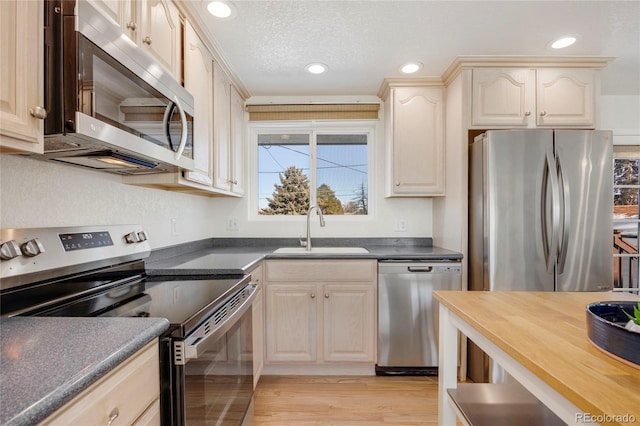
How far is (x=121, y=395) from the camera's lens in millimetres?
674

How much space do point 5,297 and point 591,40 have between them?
126 inches

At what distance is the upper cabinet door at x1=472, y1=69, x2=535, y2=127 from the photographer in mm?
2201

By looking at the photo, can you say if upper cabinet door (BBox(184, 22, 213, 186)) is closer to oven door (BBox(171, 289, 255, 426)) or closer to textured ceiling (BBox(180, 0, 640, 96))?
textured ceiling (BBox(180, 0, 640, 96))

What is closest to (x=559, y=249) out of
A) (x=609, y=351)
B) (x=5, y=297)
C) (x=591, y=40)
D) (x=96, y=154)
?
(x=591, y=40)

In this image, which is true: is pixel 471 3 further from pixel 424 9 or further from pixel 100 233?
pixel 100 233

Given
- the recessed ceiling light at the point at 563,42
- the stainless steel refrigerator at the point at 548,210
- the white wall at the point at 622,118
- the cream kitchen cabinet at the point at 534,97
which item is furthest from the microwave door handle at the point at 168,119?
the white wall at the point at 622,118

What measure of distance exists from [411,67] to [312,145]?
1.08 meters

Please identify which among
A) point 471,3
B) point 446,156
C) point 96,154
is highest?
point 471,3

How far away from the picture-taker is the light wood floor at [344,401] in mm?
1771

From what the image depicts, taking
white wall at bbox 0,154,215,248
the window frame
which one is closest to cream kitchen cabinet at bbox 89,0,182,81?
white wall at bbox 0,154,215,248

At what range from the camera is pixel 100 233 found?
1.31 meters

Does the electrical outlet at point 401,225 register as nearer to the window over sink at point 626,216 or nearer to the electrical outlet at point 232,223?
the electrical outlet at point 232,223

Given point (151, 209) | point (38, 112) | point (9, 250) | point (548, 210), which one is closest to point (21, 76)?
point (38, 112)

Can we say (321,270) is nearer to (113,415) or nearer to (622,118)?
(113,415)
